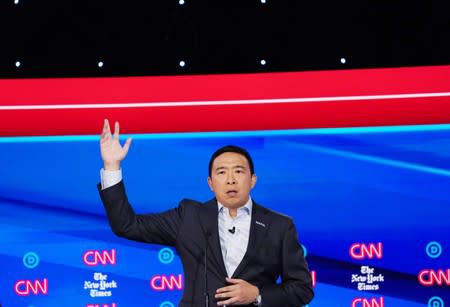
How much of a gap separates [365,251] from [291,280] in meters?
1.78

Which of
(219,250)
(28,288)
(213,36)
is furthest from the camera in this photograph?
(213,36)

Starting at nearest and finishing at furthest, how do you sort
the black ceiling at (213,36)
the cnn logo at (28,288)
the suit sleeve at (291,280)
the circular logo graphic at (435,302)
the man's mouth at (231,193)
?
the suit sleeve at (291,280) < the man's mouth at (231,193) < the cnn logo at (28,288) < the circular logo graphic at (435,302) < the black ceiling at (213,36)

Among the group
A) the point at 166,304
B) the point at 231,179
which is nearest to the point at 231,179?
the point at 231,179

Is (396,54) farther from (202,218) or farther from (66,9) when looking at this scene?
(202,218)

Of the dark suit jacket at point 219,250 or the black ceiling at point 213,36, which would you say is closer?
the dark suit jacket at point 219,250

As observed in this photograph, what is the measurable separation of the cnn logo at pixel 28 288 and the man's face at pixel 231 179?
1819mm

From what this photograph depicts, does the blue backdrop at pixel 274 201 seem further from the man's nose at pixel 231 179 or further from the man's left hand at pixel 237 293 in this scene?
the man's left hand at pixel 237 293

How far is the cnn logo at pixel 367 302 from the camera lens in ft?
15.3

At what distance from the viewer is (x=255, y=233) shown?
9.86ft

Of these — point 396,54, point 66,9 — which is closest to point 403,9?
point 396,54

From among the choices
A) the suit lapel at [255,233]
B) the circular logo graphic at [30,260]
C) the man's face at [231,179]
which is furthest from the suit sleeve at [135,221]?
the circular logo graphic at [30,260]

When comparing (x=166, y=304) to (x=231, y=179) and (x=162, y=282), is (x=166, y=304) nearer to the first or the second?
(x=162, y=282)

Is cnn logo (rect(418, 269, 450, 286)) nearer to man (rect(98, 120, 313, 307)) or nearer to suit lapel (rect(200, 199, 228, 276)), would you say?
man (rect(98, 120, 313, 307))

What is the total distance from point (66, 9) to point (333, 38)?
5.20ft
